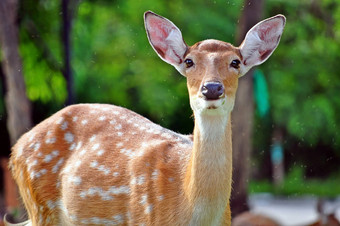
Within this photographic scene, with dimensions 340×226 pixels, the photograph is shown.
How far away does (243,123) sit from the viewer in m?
11.3

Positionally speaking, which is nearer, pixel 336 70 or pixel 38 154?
pixel 38 154

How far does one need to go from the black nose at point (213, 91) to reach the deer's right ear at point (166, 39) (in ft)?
1.98

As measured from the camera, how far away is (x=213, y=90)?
486 centimetres

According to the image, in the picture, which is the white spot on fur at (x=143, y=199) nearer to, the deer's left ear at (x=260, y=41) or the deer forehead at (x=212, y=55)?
the deer forehead at (x=212, y=55)

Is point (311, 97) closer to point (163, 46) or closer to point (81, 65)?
point (81, 65)

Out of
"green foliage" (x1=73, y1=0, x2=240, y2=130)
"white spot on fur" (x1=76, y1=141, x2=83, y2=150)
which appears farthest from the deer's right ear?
"green foliage" (x1=73, y1=0, x2=240, y2=130)

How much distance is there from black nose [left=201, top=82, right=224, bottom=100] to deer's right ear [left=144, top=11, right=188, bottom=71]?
60cm

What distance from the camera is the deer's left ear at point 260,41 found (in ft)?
18.0

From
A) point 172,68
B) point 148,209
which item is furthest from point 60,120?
point 172,68

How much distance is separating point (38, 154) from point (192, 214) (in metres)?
1.56

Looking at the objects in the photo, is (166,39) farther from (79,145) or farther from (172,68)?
(172,68)

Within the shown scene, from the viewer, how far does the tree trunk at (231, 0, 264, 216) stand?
36.4 feet

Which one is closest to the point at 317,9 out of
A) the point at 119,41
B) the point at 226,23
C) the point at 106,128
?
the point at 226,23

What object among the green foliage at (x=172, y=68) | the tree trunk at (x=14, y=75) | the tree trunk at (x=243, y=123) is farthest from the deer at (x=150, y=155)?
the green foliage at (x=172, y=68)
